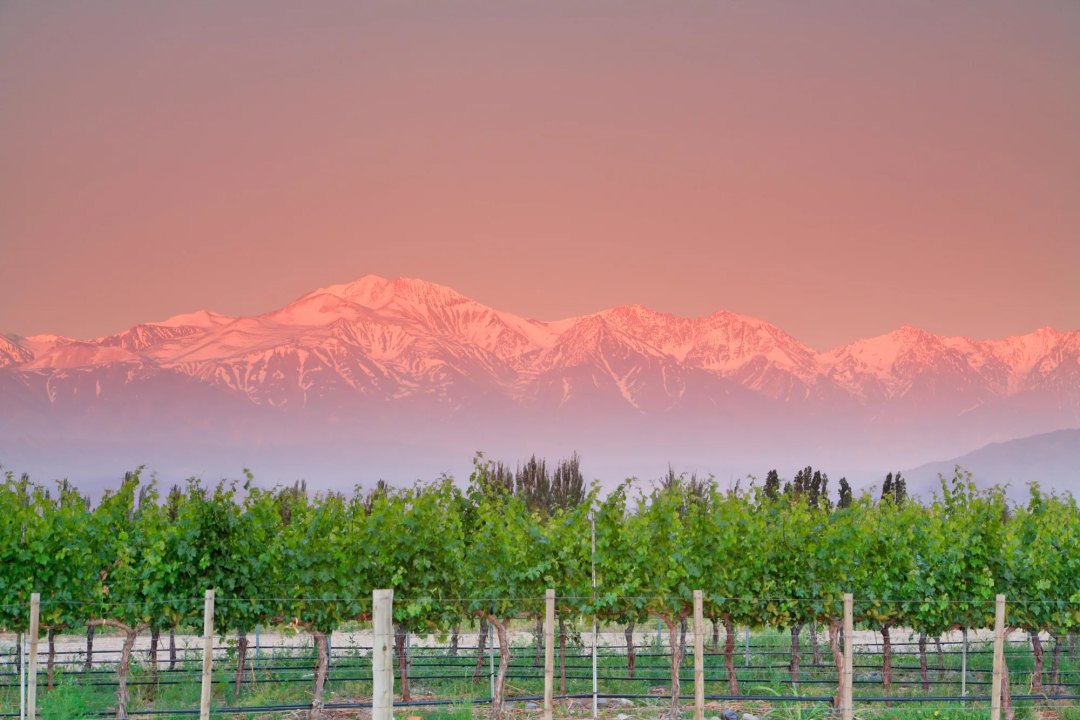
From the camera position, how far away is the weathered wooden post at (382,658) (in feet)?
29.7

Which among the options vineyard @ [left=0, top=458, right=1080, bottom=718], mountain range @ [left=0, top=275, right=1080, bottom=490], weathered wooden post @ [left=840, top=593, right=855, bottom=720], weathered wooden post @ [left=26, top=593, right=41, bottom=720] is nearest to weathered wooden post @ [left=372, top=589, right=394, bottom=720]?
weathered wooden post @ [left=26, top=593, right=41, bottom=720]

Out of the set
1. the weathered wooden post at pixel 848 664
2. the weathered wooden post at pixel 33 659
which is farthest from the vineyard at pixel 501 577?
the weathered wooden post at pixel 848 664

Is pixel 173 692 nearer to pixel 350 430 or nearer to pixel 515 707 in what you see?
pixel 515 707

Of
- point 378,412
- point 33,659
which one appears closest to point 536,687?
point 33,659

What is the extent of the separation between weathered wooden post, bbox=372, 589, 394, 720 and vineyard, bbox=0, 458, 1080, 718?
16.3ft

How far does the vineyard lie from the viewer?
48.4 ft

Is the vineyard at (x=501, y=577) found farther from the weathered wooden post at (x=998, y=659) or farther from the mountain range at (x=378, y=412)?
the mountain range at (x=378, y=412)

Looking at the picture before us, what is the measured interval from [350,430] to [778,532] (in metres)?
161

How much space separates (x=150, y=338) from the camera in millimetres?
199750

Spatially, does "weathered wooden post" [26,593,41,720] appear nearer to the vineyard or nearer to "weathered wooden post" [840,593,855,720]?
the vineyard

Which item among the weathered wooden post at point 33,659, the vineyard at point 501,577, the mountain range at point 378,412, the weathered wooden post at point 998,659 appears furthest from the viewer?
the mountain range at point 378,412

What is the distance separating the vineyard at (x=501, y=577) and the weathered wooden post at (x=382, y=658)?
4.97m

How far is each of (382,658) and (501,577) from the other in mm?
6163

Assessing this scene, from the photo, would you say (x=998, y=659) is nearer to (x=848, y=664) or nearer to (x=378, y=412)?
(x=848, y=664)
